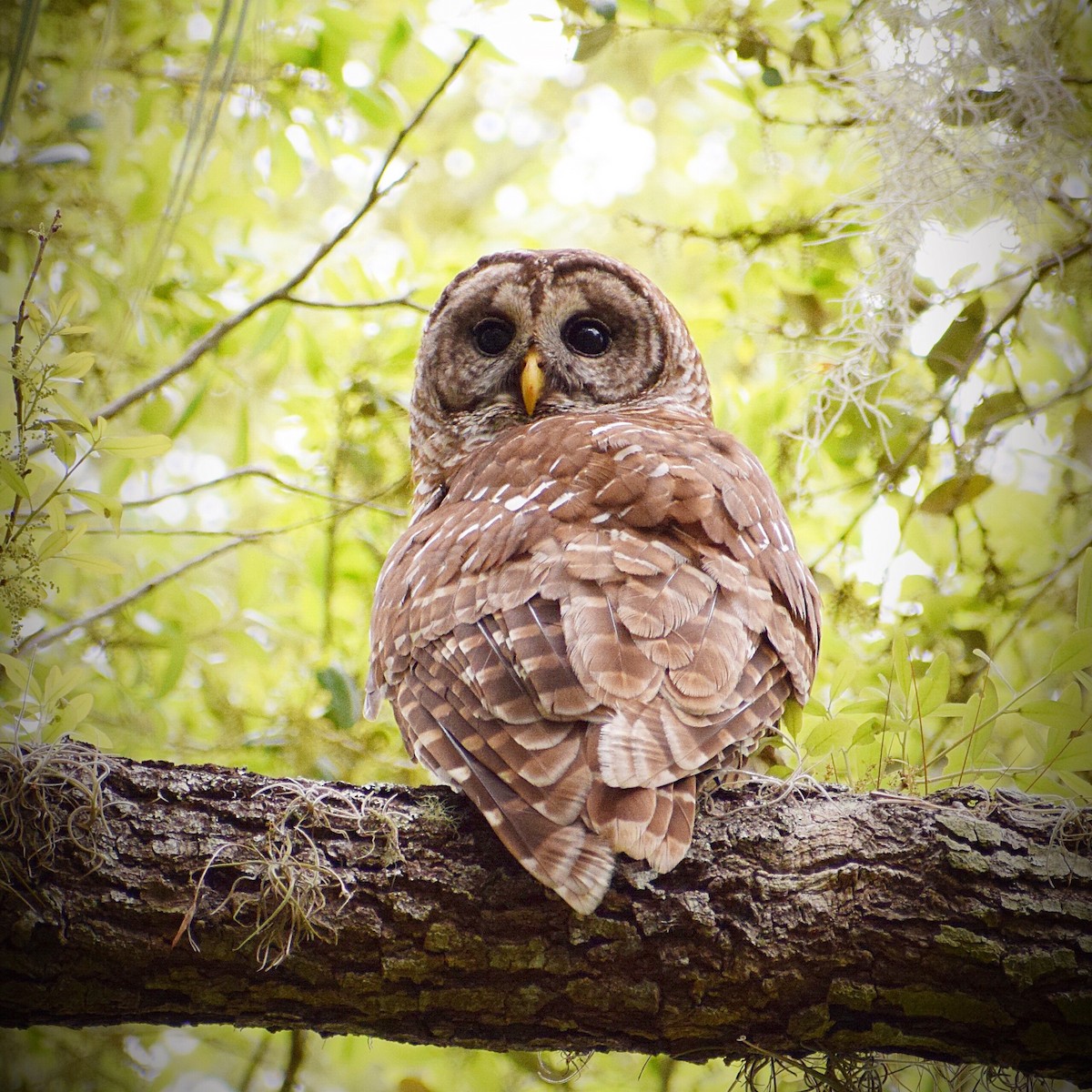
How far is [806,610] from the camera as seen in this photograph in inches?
66.4

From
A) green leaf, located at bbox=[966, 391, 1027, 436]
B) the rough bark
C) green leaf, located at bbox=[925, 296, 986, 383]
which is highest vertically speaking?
green leaf, located at bbox=[925, 296, 986, 383]

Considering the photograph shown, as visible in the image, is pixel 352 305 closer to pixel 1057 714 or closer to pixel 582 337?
pixel 582 337

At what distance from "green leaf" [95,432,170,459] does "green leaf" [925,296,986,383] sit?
1.81 meters

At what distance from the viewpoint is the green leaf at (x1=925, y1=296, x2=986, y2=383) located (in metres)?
2.32

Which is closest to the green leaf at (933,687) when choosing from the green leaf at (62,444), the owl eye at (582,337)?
the owl eye at (582,337)

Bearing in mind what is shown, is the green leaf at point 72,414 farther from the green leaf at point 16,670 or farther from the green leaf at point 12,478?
the green leaf at point 16,670

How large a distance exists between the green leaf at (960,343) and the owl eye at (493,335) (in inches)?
42.8

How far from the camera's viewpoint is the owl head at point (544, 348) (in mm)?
2488

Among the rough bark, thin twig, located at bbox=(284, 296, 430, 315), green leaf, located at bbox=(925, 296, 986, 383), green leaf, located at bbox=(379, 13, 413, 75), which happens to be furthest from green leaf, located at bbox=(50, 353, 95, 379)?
green leaf, located at bbox=(925, 296, 986, 383)

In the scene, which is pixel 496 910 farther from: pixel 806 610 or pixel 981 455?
pixel 981 455

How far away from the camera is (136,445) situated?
158cm

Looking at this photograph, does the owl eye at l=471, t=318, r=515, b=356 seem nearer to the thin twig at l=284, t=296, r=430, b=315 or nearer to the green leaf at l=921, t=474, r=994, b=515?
the thin twig at l=284, t=296, r=430, b=315

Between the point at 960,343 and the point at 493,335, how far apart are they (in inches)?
47.2

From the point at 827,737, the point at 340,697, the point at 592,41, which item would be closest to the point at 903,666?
the point at 827,737
